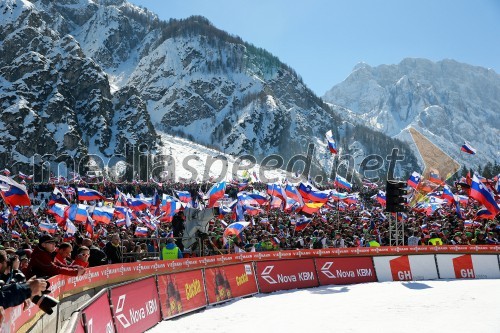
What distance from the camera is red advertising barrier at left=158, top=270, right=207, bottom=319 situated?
11891 mm

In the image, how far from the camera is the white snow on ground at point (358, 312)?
10.7 metres

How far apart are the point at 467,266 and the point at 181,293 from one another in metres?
12.9

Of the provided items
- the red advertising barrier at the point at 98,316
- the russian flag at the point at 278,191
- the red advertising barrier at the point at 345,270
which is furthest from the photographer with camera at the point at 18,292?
the russian flag at the point at 278,191

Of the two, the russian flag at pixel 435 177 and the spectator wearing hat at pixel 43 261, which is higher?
the russian flag at pixel 435 177

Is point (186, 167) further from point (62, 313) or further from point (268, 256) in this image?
point (62, 313)

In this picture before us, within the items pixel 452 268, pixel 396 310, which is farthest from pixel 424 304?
pixel 452 268

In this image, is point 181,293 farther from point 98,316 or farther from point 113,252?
point 98,316

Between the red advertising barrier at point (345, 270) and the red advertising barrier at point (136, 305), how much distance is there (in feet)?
28.5

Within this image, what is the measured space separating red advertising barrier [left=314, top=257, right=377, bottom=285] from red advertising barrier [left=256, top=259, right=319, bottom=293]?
1.23 feet

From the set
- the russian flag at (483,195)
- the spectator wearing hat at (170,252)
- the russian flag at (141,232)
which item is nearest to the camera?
the spectator wearing hat at (170,252)

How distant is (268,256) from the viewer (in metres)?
18.3

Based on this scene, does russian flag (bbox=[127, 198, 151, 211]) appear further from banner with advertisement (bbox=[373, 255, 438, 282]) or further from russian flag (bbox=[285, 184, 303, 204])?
banner with advertisement (bbox=[373, 255, 438, 282])

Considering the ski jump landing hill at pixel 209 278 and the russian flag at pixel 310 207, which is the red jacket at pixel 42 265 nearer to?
the ski jump landing hill at pixel 209 278

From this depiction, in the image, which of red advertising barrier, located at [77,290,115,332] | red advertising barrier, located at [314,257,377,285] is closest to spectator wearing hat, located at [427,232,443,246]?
red advertising barrier, located at [314,257,377,285]
